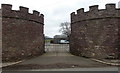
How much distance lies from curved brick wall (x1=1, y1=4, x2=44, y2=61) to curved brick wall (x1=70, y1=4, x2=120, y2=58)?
15.4 feet

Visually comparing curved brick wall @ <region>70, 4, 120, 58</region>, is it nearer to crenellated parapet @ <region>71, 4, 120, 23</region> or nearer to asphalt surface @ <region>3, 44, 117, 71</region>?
crenellated parapet @ <region>71, 4, 120, 23</region>

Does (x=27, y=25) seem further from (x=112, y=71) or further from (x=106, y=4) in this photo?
(x=112, y=71)

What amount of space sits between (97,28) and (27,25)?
6.18m

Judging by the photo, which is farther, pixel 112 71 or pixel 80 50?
pixel 80 50

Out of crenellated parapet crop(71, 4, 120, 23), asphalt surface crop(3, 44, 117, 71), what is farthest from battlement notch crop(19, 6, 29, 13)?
crenellated parapet crop(71, 4, 120, 23)

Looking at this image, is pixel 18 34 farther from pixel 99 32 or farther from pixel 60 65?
pixel 99 32

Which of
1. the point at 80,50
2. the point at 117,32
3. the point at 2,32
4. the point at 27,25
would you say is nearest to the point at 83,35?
the point at 80,50

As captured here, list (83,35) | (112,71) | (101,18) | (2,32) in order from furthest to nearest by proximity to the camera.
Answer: (83,35)
(101,18)
(2,32)
(112,71)

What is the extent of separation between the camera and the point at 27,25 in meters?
13.9

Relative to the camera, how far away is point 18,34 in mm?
13148

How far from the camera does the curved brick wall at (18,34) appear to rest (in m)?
12.5

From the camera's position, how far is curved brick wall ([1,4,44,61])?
41.1ft

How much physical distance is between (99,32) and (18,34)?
22.7 ft

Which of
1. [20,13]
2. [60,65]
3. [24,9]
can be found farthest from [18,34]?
[60,65]
